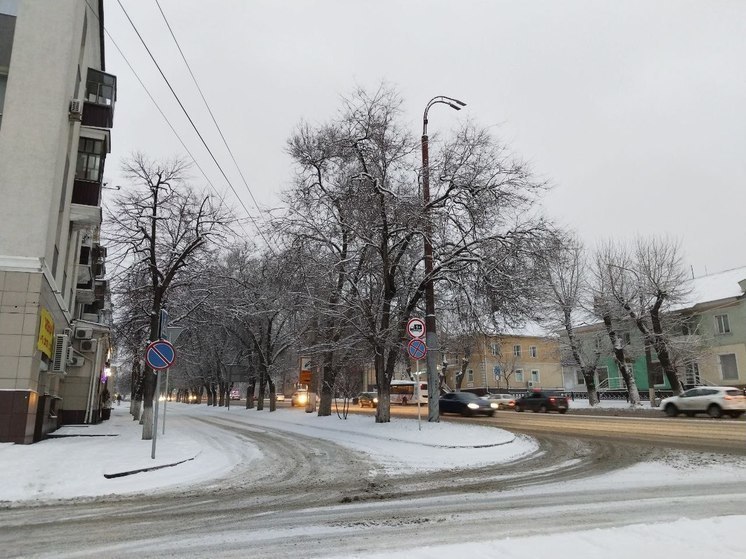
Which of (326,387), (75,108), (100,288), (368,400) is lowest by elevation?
(368,400)

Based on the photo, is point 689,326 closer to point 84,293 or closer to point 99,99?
point 84,293

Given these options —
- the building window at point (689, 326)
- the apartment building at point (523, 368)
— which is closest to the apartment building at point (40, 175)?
the building window at point (689, 326)

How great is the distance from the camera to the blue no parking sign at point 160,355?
12.5 m

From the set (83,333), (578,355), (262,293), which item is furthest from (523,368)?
(83,333)

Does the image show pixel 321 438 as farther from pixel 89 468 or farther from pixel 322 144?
pixel 322 144

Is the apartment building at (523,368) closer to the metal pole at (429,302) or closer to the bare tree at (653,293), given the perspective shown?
the bare tree at (653,293)

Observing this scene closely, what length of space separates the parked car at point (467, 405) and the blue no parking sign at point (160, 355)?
21229mm

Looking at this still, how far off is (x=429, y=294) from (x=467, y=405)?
14.5 meters

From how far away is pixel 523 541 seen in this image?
5.39 m

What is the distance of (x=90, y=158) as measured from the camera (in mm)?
18750

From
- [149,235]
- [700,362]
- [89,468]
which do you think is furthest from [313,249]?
[700,362]

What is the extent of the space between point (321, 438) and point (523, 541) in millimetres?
13516

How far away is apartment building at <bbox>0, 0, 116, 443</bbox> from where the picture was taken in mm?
13633

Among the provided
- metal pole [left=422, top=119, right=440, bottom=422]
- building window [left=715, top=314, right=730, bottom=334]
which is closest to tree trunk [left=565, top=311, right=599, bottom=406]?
building window [left=715, top=314, right=730, bottom=334]
